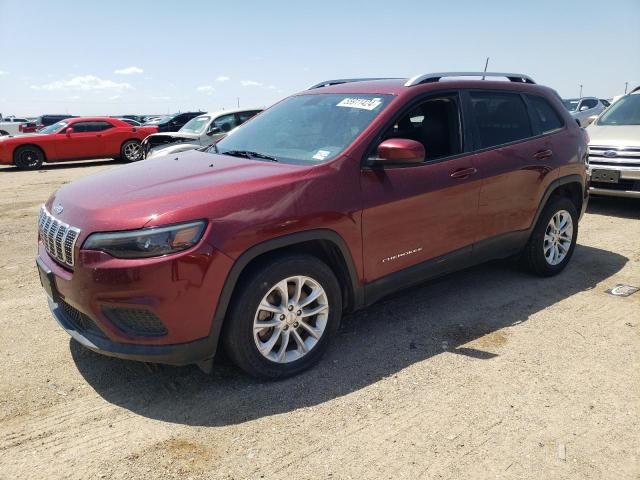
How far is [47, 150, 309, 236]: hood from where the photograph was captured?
2.71 metres

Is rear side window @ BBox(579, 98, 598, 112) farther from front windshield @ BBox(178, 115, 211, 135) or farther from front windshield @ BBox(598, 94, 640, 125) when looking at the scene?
front windshield @ BBox(178, 115, 211, 135)

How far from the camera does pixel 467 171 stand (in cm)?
Result: 391

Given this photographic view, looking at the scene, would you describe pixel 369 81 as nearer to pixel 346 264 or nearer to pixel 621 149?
pixel 346 264

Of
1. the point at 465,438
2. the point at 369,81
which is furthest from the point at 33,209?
the point at 465,438

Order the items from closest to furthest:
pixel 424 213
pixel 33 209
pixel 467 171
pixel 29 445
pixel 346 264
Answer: pixel 29 445
pixel 346 264
pixel 424 213
pixel 467 171
pixel 33 209

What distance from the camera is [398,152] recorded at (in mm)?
3271

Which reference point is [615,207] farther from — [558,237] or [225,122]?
[225,122]

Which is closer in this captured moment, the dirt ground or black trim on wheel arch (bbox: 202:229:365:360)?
the dirt ground

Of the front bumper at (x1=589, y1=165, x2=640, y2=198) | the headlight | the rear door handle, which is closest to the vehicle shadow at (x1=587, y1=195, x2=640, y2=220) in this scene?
the front bumper at (x1=589, y1=165, x2=640, y2=198)

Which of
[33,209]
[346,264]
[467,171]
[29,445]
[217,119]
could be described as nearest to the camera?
[29,445]

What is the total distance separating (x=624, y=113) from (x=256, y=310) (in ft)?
25.7

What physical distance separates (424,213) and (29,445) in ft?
8.80

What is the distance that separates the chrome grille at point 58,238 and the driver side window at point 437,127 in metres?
2.33

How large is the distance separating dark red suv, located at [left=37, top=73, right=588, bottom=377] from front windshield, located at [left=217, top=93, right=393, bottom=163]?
16mm
